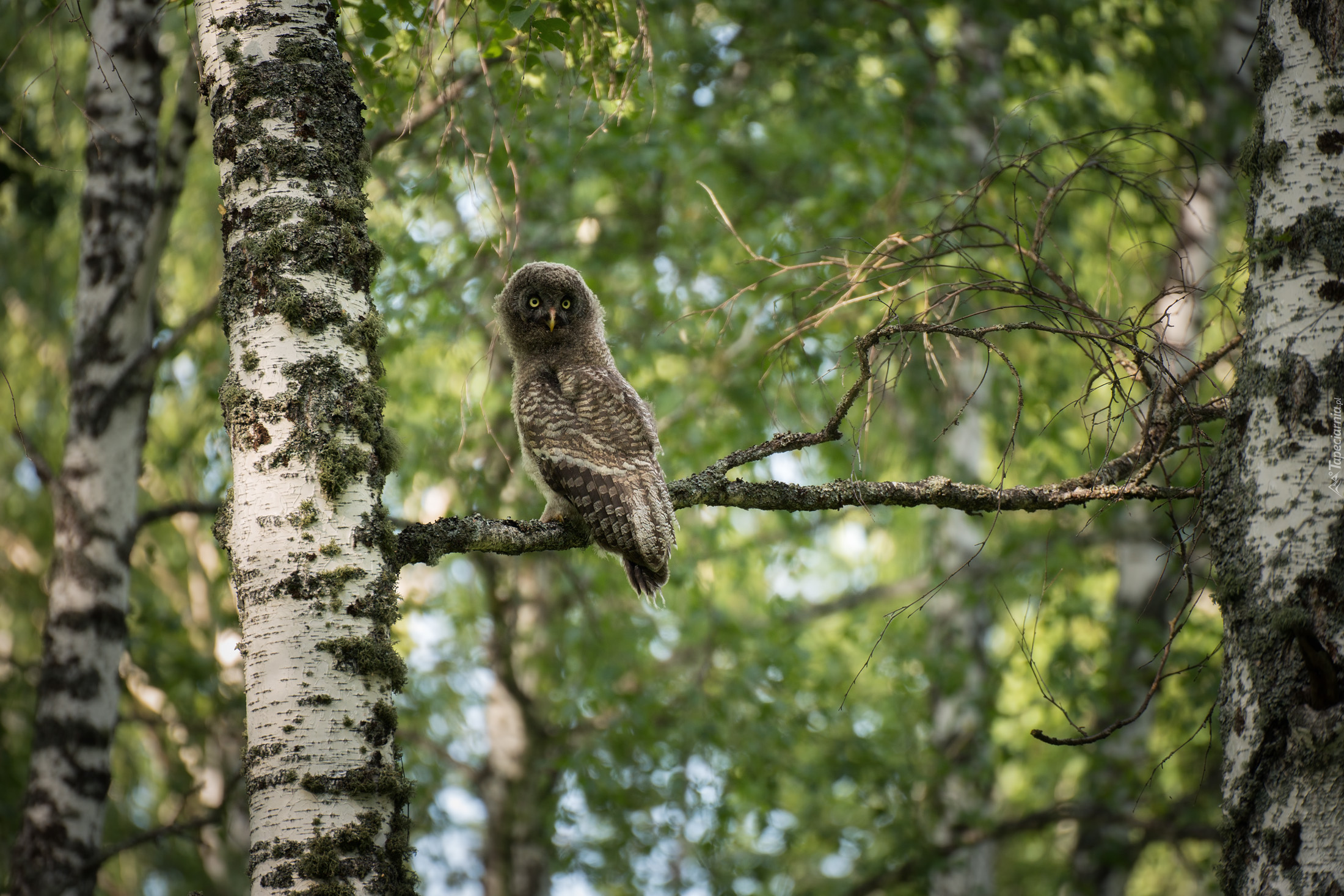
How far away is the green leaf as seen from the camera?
2609 mm

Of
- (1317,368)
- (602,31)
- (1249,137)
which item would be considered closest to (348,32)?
(602,31)

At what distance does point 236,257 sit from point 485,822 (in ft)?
22.9

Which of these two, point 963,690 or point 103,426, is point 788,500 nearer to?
point 103,426

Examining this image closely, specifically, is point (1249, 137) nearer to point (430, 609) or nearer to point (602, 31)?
point (602, 31)

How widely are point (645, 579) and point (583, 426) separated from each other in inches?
26.0

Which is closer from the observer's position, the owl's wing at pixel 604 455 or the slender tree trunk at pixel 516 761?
the owl's wing at pixel 604 455

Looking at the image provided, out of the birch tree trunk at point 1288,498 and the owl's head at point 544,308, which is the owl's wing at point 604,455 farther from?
the birch tree trunk at point 1288,498

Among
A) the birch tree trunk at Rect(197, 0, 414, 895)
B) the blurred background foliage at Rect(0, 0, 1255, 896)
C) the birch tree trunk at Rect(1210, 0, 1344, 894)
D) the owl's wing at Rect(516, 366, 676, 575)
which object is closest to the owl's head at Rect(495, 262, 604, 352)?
the owl's wing at Rect(516, 366, 676, 575)

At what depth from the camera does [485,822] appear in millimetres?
8164

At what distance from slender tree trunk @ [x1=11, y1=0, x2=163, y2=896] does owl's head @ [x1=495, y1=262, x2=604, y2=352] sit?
1509 millimetres

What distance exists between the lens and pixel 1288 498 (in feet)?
6.73

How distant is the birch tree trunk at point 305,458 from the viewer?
1896 mm

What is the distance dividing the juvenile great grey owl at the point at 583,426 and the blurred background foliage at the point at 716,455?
3.85ft

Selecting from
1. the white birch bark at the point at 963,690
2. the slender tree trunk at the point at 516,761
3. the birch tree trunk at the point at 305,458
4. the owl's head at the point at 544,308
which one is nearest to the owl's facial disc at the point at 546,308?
the owl's head at the point at 544,308
